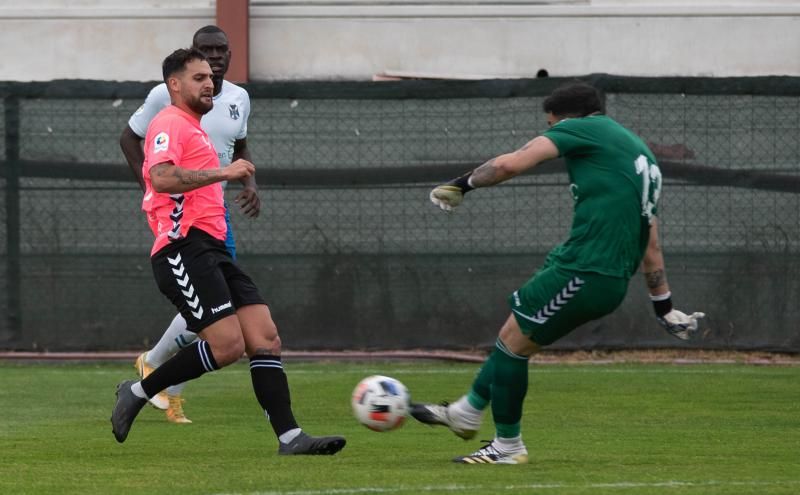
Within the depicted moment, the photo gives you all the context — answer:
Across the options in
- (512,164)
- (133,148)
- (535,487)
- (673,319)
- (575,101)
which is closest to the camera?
(535,487)

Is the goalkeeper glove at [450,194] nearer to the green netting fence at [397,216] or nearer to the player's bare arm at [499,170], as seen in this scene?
the player's bare arm at [499,170]

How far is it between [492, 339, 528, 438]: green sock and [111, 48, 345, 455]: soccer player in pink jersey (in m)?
0.79

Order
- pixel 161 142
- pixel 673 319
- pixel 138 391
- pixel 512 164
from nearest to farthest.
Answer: pixel 512 164 → pixel 161 142 → pixel 673 319 → pixel 138 391

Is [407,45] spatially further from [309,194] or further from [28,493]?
[28,493]

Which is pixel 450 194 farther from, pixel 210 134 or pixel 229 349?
pixel 210 134

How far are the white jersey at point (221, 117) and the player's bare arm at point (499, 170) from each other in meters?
2.63

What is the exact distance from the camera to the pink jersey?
718 centimetres

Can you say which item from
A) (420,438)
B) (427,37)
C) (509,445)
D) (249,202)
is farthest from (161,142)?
(427,37)

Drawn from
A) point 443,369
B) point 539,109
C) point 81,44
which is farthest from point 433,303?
point 81,44

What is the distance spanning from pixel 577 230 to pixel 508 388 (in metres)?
0.81

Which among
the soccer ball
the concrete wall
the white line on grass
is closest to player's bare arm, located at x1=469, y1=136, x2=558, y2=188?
the soccer ball

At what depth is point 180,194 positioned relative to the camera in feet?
23.9

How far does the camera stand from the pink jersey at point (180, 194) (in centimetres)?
718

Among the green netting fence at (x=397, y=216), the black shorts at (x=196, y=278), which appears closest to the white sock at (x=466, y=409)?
the black shorts at (x=196, y=278)
